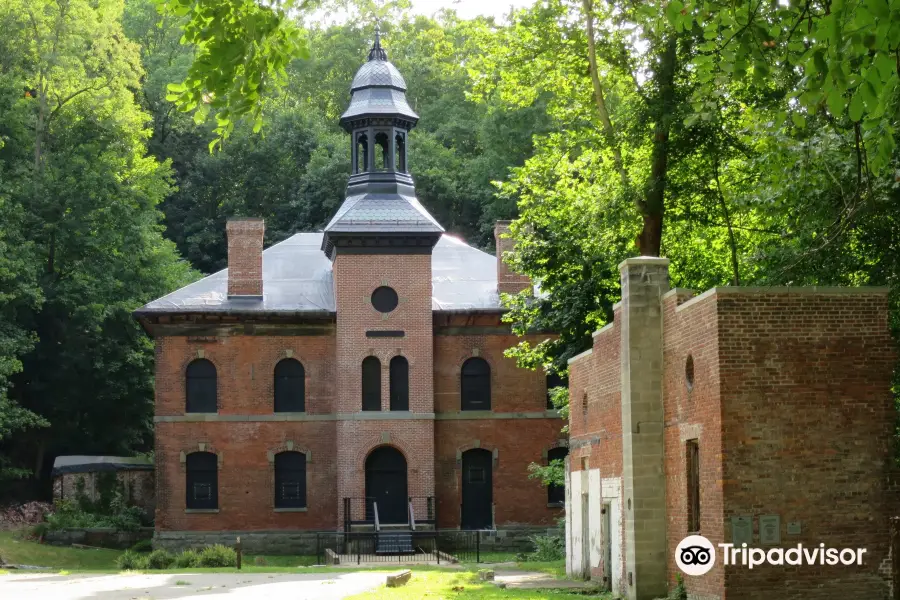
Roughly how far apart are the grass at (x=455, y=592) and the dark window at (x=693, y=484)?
3.00m

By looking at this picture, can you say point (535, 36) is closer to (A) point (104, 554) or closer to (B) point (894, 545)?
(B) point (894, 545)

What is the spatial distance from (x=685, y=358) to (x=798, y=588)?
144 inches

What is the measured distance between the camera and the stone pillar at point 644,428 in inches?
804

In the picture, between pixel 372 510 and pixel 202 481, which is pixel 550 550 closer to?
pixel 372 510

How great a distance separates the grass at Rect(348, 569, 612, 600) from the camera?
70.2 ft

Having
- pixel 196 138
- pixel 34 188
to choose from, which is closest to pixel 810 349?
pixel 34 188

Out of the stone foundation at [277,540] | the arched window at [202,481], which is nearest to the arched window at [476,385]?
the stone foundation at [277,540]

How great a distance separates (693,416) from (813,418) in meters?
1.87

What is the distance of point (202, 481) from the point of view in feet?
132

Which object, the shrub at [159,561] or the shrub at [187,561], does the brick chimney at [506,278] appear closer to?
the shrub at [187,561]

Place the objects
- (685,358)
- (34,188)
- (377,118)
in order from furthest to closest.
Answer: (34,188) → (377,118) → (685,358)

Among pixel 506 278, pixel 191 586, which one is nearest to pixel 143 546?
pixel 506 278

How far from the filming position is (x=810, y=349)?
17531 millimetres

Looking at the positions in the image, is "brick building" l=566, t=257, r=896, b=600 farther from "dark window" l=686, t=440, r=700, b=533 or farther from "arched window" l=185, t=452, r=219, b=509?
"arched window" l=185, t=452, r=219, b=509
